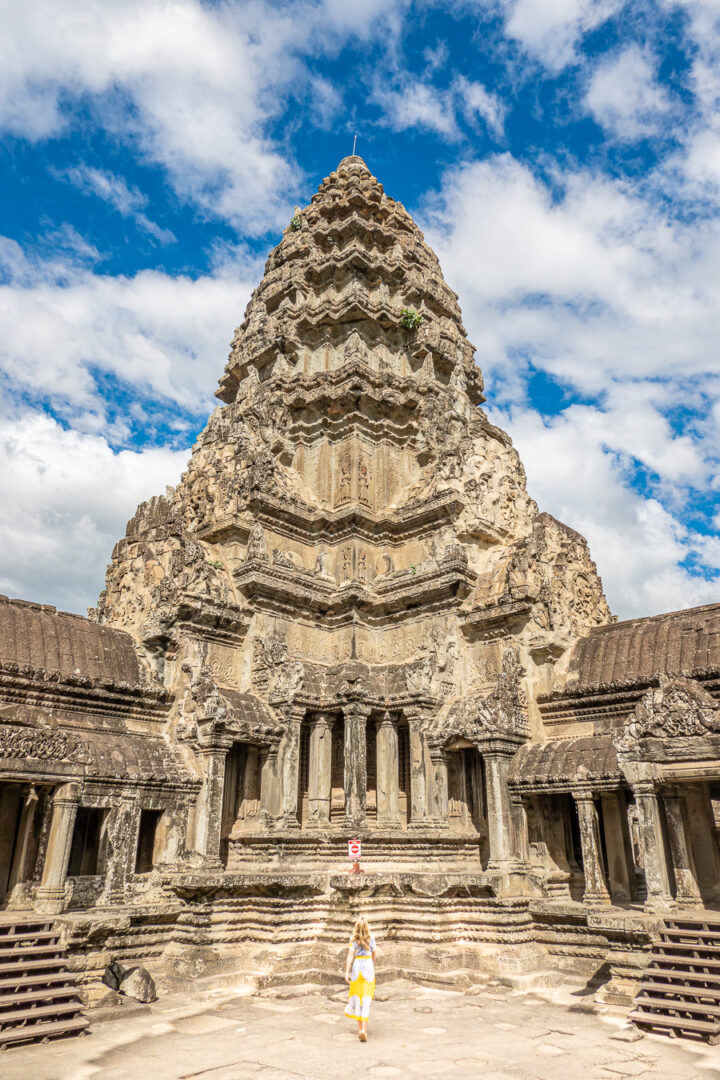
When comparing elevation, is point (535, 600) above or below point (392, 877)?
above

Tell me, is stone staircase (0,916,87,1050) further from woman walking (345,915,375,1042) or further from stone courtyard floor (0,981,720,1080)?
woman walking (345,915,375,1042)

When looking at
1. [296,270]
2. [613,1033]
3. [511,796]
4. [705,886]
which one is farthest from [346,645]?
[296,270]

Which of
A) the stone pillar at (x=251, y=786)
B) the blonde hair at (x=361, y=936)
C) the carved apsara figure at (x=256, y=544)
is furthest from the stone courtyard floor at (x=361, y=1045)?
the carved apsara figure at (x=256, y=544)

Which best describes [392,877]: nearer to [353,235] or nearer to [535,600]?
[535,600]

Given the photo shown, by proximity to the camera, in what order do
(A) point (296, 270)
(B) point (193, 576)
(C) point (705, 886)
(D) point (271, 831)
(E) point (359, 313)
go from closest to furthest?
(C) point (705, 886)
(D) point (271, 831)
(B) point (193, 576)
(E) point (359, 313)
(A) point (296, 270)

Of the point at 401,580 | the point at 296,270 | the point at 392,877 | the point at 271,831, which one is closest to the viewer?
the point at 392,877

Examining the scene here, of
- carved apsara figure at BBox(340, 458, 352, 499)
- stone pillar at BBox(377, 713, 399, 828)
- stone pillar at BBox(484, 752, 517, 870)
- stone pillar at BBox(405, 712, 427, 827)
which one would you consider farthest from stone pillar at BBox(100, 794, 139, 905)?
carved apsara figure at BBox(340, 458, 352, 499)

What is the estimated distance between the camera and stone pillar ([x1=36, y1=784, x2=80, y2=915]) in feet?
37.9

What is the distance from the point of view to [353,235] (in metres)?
24.6

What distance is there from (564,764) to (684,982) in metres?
4.91

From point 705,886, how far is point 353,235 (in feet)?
68.1

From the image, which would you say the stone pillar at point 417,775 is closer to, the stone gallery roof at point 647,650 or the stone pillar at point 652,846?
the stone gallery roof at point 647,650

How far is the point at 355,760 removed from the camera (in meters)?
16.8

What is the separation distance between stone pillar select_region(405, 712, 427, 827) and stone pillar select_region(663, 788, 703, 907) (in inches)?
218
